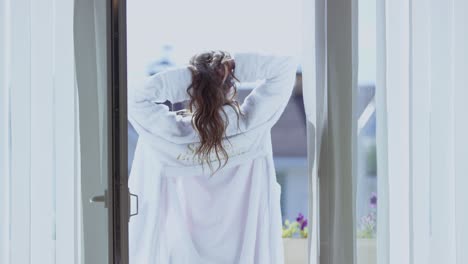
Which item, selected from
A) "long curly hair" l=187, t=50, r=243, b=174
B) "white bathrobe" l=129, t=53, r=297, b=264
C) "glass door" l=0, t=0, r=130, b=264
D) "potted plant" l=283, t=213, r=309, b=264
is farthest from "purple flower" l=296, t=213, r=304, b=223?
"glass door" l=0, t=0, r=130, b=264

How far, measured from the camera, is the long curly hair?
8.23 feet

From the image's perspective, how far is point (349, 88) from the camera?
1.96 meters

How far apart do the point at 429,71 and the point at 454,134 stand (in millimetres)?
206

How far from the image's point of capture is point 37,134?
177cm

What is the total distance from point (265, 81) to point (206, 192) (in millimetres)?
547

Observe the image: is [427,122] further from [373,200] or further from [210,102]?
[210,102]

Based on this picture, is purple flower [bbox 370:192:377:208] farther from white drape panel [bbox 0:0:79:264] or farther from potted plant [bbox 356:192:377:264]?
white drape panel [bbox 0:0:79:264]

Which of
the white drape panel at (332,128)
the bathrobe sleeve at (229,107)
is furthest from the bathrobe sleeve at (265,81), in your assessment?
the white drape panel at (332,128)

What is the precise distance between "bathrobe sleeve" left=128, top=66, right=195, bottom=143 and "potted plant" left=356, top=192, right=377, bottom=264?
0.88 m

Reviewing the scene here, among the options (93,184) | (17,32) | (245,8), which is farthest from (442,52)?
(245,8)

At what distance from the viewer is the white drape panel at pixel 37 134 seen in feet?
5.75

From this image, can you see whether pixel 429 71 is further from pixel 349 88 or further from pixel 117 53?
pixel 117 53

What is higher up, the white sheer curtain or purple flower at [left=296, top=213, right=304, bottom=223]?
the white sheer curtain

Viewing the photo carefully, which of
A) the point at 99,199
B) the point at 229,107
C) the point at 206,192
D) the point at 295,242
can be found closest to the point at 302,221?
the point at 295,242
